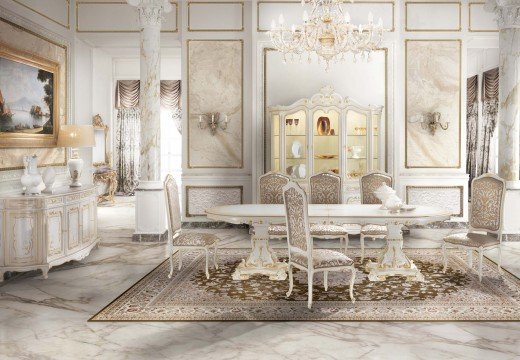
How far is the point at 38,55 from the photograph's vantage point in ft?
22.0

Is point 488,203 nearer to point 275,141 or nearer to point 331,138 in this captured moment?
point 331,138

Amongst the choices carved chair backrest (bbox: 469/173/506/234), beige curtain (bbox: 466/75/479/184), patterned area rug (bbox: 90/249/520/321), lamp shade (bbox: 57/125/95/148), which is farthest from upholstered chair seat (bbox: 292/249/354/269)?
beige curtain (bbox: 466/75/479/184)

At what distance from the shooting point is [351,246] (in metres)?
6.98

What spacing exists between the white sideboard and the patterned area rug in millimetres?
969

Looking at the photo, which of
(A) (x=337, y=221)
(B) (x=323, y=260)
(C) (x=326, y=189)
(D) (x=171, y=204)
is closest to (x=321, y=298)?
(B) (x=323, y=260)

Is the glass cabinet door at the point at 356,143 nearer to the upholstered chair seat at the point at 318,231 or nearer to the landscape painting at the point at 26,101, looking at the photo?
the upholstered chair seat at the point at 318,231

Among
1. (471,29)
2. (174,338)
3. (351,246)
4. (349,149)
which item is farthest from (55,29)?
(471,29)

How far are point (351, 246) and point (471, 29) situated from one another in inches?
151

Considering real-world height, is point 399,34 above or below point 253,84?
above

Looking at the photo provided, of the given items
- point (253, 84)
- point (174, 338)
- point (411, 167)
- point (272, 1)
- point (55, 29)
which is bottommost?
point (174, 338)

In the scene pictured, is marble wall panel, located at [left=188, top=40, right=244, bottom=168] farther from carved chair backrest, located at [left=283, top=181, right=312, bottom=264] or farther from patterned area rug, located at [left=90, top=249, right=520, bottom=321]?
carved chair backrest, located at [left=283, top=181, right=312, bottom=264]

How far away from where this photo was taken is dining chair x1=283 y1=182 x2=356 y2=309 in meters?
4.24

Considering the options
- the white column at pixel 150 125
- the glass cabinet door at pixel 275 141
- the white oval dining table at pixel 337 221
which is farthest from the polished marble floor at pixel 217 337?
Result: the glass cabinet door at pixel 275 141

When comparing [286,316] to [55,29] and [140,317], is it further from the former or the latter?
[55,29]
